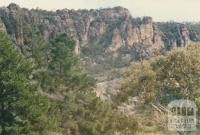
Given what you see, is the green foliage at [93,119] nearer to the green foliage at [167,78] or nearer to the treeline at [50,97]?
the treeline at [50,97]

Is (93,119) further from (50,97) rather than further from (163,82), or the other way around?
(163,82)

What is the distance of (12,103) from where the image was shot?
44.5 m

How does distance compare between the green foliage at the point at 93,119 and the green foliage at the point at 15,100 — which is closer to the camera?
the green foliage at the point at 15,100

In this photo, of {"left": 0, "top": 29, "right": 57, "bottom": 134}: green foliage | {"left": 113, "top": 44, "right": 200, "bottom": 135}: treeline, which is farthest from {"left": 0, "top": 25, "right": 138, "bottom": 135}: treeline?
{"left": 113, "top": 44, "right": 200, "bottom": 135}: treeline

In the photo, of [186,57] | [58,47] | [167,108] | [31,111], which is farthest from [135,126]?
[58,47]

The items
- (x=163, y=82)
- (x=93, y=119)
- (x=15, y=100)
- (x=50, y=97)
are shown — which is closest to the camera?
(x=15, y=100)

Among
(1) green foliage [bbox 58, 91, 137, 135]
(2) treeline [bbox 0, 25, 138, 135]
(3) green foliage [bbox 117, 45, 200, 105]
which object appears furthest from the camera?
(1) green foliage [bbox 58, 91, 137, 135]

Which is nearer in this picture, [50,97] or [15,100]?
[15,100]

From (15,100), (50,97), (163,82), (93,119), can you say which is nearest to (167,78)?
(163,82)

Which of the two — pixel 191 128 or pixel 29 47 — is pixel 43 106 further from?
pixel 29 47

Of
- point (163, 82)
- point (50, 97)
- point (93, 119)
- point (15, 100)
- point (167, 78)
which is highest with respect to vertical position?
point (167, 78)

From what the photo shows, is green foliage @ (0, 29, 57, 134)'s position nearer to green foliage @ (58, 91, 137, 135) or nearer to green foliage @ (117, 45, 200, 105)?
green foliage @ (58, 91, 137, 135)

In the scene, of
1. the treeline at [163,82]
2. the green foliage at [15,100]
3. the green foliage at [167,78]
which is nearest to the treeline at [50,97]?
the green foliage at [15,100]

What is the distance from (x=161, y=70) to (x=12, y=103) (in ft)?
45.5
